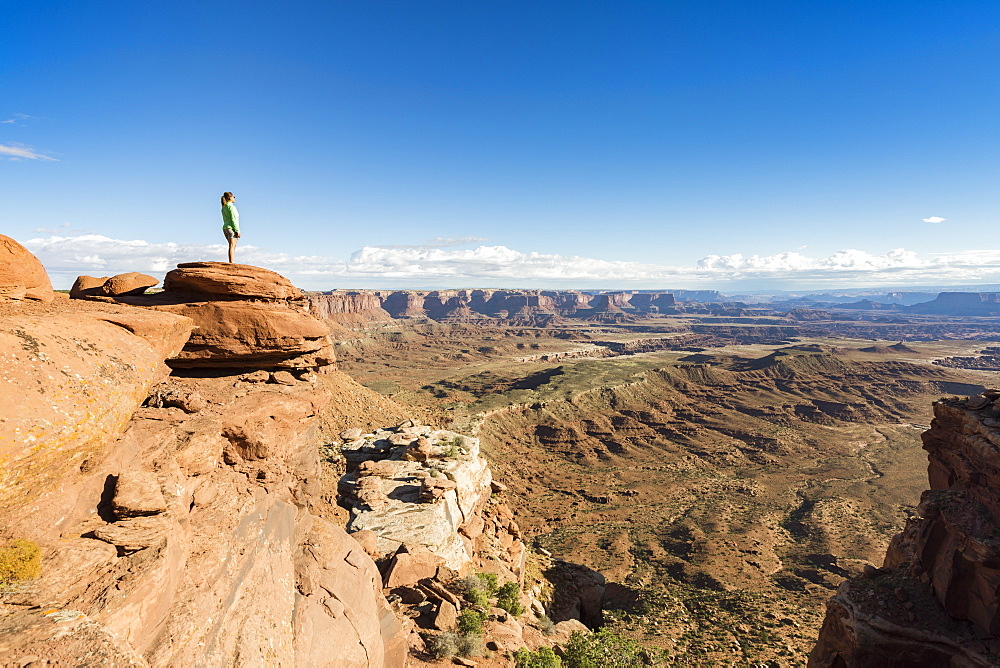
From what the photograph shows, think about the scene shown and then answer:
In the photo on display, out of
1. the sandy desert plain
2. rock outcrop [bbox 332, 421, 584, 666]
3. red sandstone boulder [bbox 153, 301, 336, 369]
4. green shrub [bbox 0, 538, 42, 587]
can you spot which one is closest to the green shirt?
red sandstone boulder [bbox 153, 301, 336, 369]

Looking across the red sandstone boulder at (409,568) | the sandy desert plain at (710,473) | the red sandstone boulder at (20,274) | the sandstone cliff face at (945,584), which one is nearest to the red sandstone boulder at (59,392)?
the red sandstone boulder at (20,274)

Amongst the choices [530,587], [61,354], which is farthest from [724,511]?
[61,354]

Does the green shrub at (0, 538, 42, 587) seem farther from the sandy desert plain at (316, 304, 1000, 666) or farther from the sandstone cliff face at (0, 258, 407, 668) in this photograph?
the sandy desert plain at (316, 304, 1000, 666)

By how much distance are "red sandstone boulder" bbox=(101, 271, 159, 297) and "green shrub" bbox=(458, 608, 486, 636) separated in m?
16.0

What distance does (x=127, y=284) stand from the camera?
1263cm

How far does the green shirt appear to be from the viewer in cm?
1338

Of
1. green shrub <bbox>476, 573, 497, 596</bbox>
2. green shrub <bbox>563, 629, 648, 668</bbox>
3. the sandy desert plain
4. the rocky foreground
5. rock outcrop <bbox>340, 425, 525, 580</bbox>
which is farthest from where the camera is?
the sandy desert plain

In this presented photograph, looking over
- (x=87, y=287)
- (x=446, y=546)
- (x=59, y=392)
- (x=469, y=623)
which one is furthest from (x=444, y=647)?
(x=87, y=287)

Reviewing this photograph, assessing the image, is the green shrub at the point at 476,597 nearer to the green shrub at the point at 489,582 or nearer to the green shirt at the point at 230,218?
the green shrub at the point at 489,582

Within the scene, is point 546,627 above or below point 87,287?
below

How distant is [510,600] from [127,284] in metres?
19.9

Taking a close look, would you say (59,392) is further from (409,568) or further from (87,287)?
(409,568)

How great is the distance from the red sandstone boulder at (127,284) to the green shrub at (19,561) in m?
8.88

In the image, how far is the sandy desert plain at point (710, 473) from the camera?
31.2m
